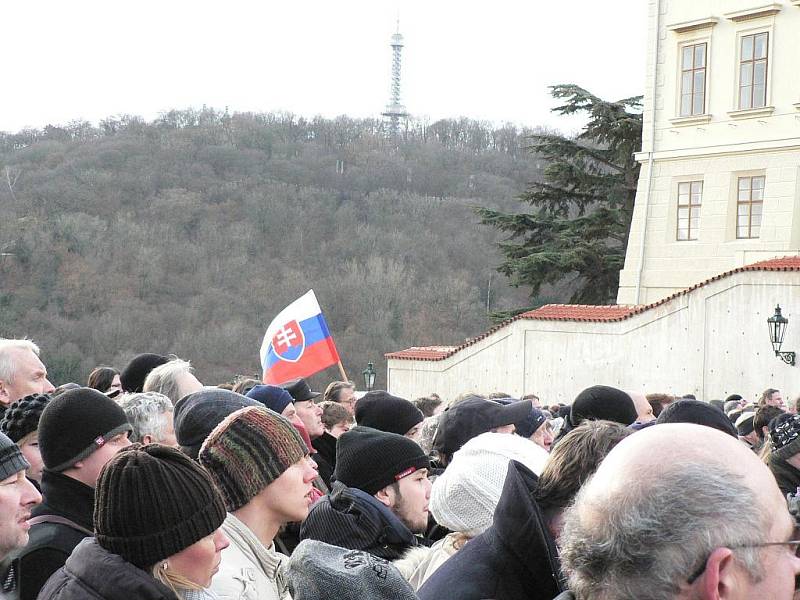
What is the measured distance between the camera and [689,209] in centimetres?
3150

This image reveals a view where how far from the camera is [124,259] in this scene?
90.3 meters

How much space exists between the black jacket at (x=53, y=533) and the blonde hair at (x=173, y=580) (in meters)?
0.97

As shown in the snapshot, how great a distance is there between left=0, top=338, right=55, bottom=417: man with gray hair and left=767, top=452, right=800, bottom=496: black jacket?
4.13 metres

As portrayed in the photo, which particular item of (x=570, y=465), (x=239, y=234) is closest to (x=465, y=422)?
(x=570, y=465)

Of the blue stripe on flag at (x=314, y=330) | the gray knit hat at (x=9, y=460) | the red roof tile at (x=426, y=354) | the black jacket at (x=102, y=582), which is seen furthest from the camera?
the red roof tile at (x=426, y=354)

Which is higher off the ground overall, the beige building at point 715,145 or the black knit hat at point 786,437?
the beige building at point 715,145

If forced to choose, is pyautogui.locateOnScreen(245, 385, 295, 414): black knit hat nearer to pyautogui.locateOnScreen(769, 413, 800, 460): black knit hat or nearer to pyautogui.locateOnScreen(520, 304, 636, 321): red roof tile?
pyautogui.locateOnScreen(769, 413, 800, 460): black knit hat

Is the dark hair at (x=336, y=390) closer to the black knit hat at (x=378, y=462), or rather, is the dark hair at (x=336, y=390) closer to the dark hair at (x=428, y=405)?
the dark hair at (x=428, y=405)

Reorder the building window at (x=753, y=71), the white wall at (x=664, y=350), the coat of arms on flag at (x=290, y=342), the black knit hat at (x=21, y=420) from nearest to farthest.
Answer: the black knit hat at (x=21, y=420) → the coat of arms on flag at (x=290, y=342) → the white wall at (x=664, y=350) → the building window at (x=753, y=71)

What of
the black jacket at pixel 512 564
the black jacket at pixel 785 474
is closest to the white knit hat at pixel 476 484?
the black jacket at pixel 512 564

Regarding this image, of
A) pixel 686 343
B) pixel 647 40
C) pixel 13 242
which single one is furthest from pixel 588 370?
pixel 13 242

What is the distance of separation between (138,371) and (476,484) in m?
5.20

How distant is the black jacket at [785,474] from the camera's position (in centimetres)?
591

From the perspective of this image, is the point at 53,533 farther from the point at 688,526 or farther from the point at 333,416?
the point at 333,416
